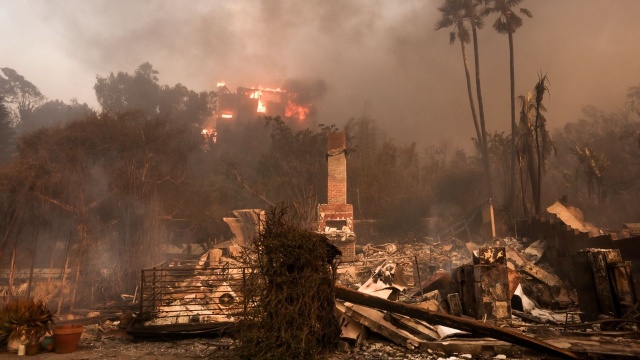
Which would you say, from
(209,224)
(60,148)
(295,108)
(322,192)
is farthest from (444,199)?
(295,108)

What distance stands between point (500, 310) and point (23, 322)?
30.7 ft

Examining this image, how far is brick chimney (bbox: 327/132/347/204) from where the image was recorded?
21391 mm

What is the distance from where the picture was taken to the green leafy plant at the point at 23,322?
25.5 ft

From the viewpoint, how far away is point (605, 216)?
2988 centimetres

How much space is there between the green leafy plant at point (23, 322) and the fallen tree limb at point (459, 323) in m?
5.89

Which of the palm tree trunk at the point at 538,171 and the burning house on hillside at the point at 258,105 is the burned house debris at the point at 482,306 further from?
the burning house on hillside at the point at 258,105

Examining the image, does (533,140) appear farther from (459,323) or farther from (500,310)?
(459,323)

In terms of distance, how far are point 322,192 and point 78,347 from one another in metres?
23.9

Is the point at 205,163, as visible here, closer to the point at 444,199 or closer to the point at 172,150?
the point at 172,150

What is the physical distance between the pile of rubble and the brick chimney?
922cm

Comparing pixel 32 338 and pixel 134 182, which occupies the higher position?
pixel 134 182

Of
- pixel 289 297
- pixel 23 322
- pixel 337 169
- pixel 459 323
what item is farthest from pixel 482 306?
pixel 337 169

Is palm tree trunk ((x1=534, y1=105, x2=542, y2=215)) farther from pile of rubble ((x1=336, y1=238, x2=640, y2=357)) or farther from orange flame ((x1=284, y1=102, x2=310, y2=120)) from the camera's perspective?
orange flame ((x1=284, y1=102, x2=310, y2=120))

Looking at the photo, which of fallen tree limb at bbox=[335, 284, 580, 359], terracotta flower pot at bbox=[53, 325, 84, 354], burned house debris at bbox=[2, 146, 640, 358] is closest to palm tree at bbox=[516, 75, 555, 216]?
burned house debris at bbox=[2, 146, 640, 358]
